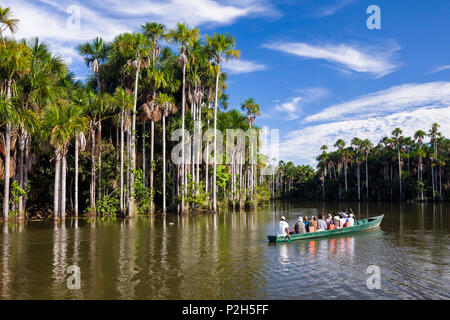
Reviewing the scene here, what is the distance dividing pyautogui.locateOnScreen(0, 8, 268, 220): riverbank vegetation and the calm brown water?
8762 mm

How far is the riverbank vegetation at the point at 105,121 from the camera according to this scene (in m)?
29.5

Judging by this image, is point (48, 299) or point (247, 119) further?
point (247, 119)

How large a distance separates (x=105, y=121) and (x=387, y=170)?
75721mm

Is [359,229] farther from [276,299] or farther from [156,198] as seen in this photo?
[156,198]

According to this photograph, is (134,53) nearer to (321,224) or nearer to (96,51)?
(96,51)

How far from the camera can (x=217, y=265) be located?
1494 centimetres

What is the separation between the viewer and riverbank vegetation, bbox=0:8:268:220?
96.7 feet

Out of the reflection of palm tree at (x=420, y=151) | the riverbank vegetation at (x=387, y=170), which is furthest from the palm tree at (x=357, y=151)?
the reflection of palm tree at (x=420, y=151)

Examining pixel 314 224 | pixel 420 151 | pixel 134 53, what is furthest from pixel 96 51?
pixel 420 151

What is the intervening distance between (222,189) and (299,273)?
39.2 m

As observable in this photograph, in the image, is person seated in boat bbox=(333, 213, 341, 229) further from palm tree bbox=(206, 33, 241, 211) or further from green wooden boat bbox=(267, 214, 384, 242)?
palm tree bbox=(206, 33, 241, 211)

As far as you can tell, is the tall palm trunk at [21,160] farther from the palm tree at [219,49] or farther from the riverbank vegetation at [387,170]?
the riverbank vegetation at [387,170]

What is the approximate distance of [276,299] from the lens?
10.5 metres
